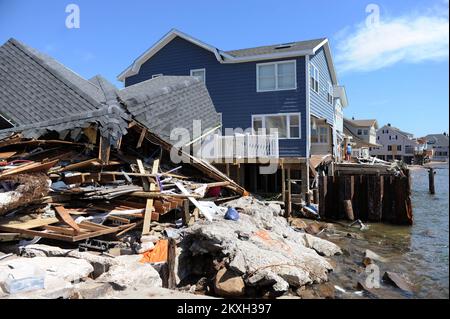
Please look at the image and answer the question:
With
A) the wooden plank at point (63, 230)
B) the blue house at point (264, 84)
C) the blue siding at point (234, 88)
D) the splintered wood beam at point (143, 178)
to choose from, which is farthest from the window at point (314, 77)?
the wooden plank at point (63, 230)

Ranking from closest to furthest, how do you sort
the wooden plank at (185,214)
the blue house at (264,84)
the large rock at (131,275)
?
1. the large rock at (131,275)
2. the wooden plank at (185,214)
3. the blue house at (264,84)

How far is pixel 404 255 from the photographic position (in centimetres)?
1052

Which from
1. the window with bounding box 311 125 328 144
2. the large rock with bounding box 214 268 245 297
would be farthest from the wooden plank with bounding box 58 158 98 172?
the window with bounding box 311 125 328 144

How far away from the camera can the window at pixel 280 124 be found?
1850 centimetres

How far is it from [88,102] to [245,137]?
7715 mm

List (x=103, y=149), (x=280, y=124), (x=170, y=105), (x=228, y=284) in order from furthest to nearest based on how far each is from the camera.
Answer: (x=280, y=124) → (x=170, y=105) → (x=103, y=149) → (x=228, y=284)

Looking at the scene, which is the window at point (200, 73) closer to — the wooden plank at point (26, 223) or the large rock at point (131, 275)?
the wooden plank at point (26, 223)

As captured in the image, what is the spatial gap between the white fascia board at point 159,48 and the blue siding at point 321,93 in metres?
5.67

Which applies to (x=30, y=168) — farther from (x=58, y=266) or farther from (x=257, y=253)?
(x=257, y=253)

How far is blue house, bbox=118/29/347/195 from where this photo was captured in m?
18.1

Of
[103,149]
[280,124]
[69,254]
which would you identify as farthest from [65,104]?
[280,124]

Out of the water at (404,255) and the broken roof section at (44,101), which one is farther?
the broken roof section at (44,101)

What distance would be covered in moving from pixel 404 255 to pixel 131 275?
27.9ft
